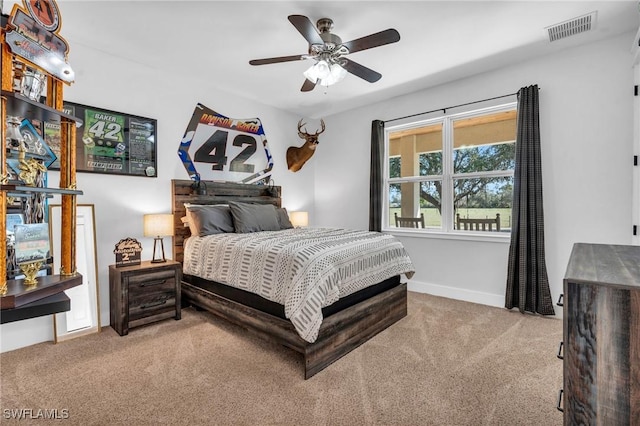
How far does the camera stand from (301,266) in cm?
212

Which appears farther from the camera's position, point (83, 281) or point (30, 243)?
point (83, 281)

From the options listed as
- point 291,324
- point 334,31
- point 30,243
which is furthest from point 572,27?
point 30,243

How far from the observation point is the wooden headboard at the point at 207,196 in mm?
3547

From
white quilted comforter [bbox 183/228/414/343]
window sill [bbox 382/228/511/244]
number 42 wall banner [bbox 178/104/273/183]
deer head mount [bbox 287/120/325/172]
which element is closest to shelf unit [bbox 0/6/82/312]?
white quilted comforter [bbox 183/228/414/343]

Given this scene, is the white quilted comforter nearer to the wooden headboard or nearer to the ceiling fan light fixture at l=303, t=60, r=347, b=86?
the wooden headboard

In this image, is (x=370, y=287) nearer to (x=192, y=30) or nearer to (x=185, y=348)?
(x=185, y=348)

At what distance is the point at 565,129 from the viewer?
3096 millimetres

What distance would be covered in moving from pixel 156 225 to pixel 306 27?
7.58 feet

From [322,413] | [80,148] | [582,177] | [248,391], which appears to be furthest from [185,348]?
[582,177]

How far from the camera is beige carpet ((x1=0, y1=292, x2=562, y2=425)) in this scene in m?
1.68

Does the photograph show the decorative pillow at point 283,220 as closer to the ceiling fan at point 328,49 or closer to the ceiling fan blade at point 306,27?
the ceiling fan at point 328,49

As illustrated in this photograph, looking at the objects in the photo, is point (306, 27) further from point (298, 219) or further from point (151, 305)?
point (298, 219)

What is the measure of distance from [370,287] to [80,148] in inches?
118

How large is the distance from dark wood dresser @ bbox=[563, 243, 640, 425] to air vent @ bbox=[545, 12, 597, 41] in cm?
272
